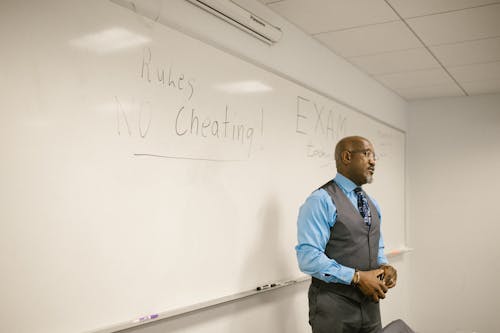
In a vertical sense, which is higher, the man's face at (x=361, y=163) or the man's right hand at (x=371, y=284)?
the man's face at (x=361, y=163)

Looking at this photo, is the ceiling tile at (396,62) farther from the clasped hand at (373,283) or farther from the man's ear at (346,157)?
the clasped hand at (373,283)

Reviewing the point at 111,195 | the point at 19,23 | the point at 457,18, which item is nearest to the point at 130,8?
the point at 19,23

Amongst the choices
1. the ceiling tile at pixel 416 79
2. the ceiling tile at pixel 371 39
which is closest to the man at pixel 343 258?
the ceiling tile at pixel 371 39

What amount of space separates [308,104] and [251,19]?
30.4 inches

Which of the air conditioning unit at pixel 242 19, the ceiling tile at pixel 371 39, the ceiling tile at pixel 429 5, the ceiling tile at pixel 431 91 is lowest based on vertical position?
the air conditioning unit at pixel 242 19

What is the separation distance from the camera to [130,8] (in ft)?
5.34

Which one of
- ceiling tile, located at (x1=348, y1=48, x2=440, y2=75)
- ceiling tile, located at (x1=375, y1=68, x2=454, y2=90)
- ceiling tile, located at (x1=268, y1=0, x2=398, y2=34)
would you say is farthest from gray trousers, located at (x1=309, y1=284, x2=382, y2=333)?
ceiling tile, located at (x1=375, y1=68, x2=454, y2=90)

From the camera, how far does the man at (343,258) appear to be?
6.43 feet

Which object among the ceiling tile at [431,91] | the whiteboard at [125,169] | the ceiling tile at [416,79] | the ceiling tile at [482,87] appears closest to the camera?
the whiteboard at [125,169]

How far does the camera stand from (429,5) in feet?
7.48

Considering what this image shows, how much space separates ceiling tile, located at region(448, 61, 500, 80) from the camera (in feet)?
11.0

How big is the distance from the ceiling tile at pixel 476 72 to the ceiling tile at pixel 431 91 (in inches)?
9.9

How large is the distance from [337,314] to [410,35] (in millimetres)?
1677

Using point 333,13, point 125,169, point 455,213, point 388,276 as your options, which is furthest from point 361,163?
point 455,213
